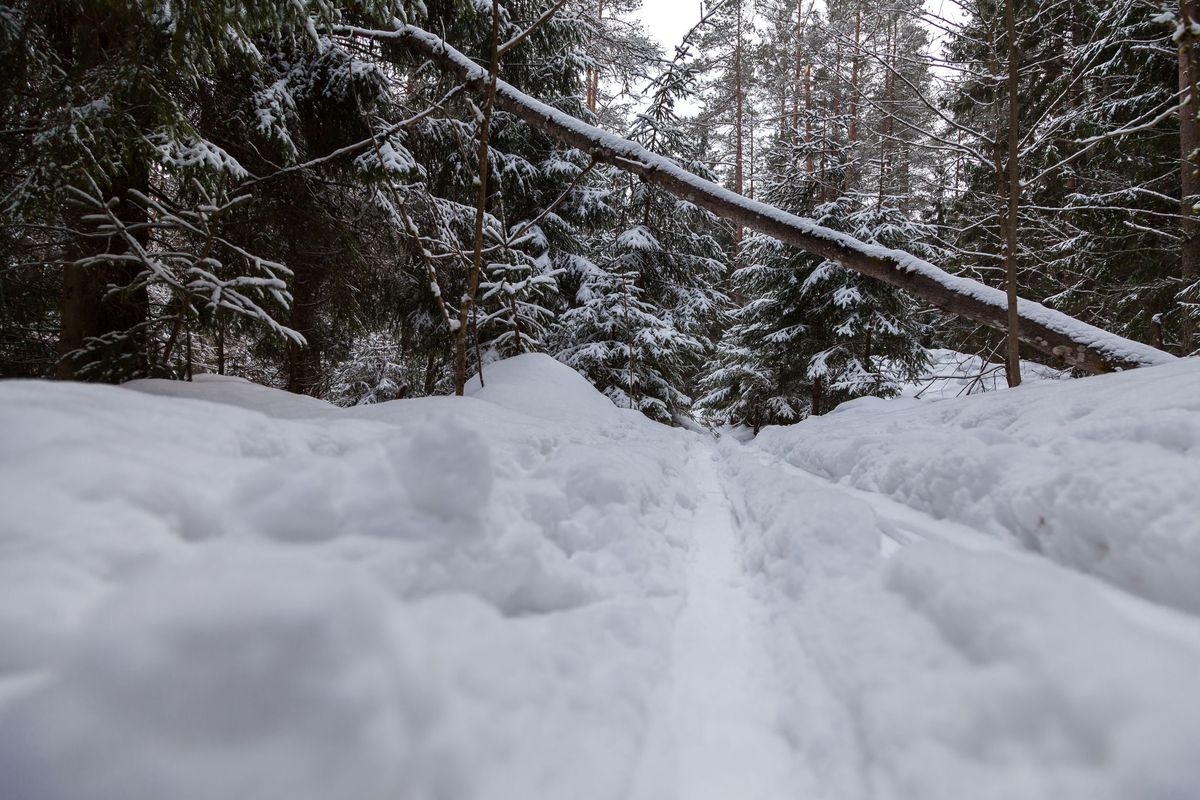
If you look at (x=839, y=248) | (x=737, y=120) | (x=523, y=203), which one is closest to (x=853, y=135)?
(x=737, y=120)

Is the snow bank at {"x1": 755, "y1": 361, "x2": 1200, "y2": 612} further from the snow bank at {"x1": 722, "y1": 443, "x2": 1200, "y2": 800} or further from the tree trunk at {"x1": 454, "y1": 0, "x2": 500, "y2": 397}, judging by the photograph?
the tree trunk at {"x1": 454, "y1": 0, "x2": 500, "y2": 397}

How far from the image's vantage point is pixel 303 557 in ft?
3.50

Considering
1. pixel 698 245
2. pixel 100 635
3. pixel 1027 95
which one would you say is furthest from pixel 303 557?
pixel 1027 95

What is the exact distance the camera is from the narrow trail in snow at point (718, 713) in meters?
0.98

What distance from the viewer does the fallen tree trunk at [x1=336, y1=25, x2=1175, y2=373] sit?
4188 millimetres

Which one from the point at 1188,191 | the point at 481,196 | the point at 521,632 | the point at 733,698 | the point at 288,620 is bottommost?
the point at 733,698

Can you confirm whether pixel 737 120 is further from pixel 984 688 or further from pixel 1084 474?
pixel 984 688

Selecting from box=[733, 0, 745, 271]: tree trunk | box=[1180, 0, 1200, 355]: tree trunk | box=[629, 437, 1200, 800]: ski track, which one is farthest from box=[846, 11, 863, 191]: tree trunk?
box=[629, 437, 1200, 800]: ski track

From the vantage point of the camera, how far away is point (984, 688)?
93 centimetres

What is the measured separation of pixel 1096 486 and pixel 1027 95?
36.9 feet

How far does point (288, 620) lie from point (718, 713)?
100 centimetres

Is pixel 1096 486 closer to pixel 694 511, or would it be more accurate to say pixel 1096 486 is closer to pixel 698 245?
pixel 694 511

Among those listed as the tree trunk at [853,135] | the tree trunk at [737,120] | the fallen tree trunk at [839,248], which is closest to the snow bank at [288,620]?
the fallen tree trunk at [839,248]

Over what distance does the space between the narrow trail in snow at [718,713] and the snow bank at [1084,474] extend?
1.20m
